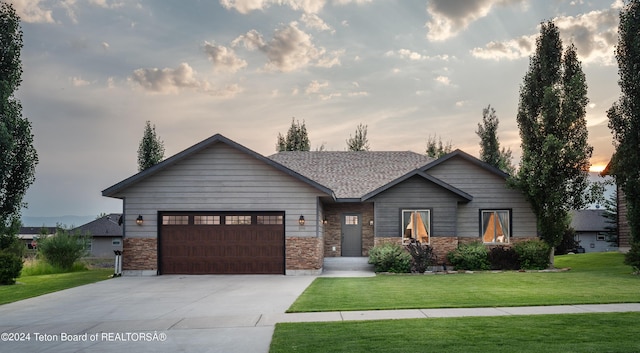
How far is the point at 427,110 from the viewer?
28.8m

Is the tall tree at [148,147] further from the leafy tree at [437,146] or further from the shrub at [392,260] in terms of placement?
the shrub at [392,260]

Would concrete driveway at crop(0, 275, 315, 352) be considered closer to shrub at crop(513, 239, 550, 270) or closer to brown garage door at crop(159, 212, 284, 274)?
brown garage door at crop(159, 212, 284, 274)

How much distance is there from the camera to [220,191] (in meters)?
21.2

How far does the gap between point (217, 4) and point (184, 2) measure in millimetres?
1478

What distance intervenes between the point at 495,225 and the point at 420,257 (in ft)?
15.0

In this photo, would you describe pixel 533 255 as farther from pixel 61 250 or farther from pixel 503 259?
pixel 61 250

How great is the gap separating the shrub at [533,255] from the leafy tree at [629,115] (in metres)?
3.41

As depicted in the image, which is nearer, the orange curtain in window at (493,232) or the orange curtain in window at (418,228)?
the orange curtain in window at (418,228)

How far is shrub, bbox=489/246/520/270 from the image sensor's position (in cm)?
2267

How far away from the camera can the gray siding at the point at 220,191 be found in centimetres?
2103

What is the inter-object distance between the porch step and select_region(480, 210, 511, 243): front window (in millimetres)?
5485

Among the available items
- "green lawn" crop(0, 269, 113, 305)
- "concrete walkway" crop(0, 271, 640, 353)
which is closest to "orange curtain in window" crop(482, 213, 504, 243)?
"concrete walkway" crop(0, 271, 640, 353)

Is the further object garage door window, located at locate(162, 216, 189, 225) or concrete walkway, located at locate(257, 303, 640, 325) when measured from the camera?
garage door window, located at locate(162, 216, 189, 225)

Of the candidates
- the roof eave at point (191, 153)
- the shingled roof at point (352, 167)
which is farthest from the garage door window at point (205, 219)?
the shingled roof at point (352, 167)
